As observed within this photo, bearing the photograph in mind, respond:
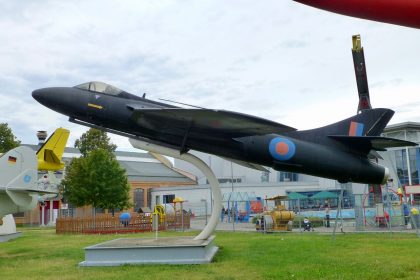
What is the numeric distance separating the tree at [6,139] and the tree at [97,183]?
502cm

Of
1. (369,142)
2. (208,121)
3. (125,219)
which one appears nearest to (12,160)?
(208,121)

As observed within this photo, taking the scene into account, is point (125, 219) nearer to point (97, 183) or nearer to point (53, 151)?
point (53, 151)

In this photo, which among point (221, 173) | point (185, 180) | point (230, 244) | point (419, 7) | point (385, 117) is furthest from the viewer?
point (221, 173)

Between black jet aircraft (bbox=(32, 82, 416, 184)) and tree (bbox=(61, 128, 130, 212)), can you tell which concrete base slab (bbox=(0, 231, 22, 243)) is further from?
tree (bbox=(61, 128, 130, 212))

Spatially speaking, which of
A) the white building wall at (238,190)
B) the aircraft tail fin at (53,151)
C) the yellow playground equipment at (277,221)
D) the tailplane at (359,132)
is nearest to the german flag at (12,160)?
the tailplane at (359,132)

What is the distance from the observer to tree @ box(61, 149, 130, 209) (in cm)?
3384

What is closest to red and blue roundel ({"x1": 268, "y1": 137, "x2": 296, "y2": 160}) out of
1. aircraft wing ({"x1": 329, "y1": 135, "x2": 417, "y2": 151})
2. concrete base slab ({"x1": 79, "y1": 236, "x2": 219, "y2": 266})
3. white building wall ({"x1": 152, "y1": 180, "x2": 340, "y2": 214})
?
aircraft wing ({"x1": 329, "y1": 135, "x2": 417, "y2": 151})

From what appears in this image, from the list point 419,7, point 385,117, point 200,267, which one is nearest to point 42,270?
point 200,267

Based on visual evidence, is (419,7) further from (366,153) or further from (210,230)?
(210,230)

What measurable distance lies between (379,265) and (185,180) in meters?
51.5

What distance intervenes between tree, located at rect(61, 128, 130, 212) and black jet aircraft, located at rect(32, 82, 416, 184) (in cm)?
2437

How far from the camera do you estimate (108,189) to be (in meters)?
34.4

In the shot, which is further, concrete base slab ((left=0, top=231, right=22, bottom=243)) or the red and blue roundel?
concrete base slab ((left=0, top=231, right=22, bottom=243))

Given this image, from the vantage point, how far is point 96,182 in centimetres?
3384
